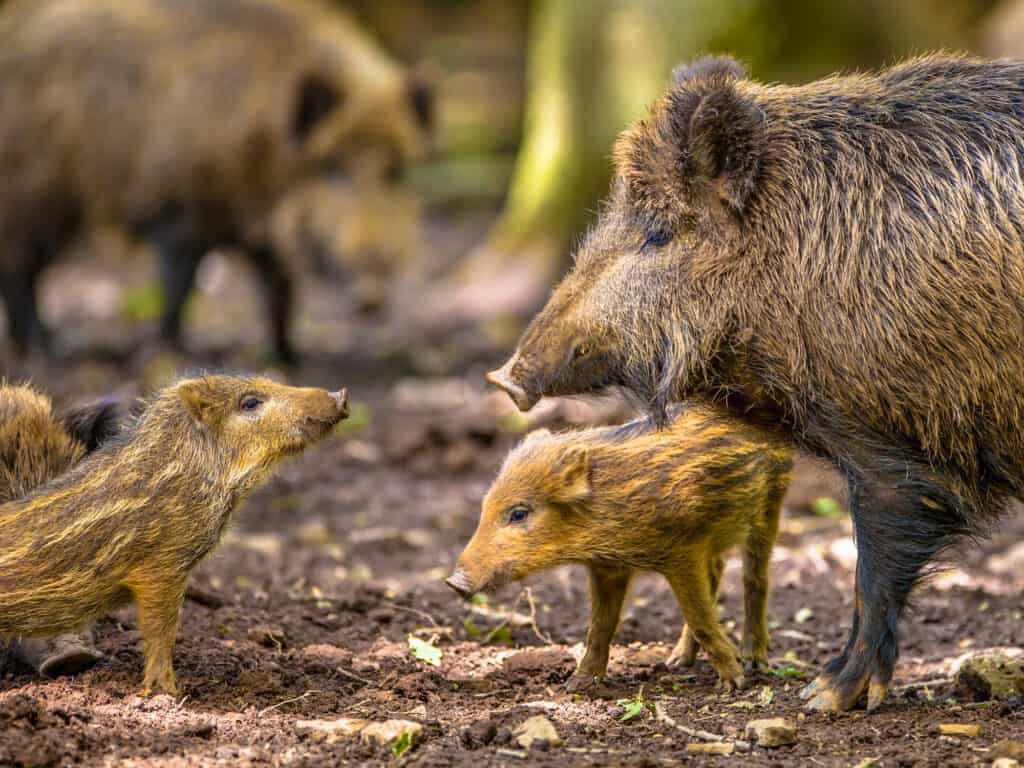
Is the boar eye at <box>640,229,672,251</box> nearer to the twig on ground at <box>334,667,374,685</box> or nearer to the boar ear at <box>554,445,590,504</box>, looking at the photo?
the boar ear at <box>554,445,590,504</box>

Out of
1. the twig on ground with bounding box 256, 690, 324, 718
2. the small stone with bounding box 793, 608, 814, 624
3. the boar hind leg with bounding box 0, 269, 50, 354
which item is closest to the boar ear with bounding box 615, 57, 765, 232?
the twig on ground with bounding box 256, 690, 324, 718

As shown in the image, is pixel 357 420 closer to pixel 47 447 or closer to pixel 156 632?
pixel 47 447

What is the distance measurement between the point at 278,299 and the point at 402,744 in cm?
757

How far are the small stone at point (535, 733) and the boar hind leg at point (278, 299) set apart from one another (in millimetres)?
7382

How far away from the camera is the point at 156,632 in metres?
4.55

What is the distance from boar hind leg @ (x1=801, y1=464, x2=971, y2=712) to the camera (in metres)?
4.46

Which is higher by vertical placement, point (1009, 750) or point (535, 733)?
point (1009, 750)

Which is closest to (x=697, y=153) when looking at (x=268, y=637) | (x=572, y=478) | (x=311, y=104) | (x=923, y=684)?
(x=572, y=478)

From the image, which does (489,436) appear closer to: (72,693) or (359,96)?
(359,96)

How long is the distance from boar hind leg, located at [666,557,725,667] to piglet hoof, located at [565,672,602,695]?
1.62ft

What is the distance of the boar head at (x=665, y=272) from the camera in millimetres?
4621

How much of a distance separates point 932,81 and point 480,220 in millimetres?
15101

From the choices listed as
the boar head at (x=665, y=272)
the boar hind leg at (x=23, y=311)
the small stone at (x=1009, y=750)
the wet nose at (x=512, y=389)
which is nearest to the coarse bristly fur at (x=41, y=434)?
the wet nose at (x=512, y=389)

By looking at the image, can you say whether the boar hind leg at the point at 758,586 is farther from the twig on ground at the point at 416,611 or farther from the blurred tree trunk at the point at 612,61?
the blurred tree trunk at the point at 612,61
